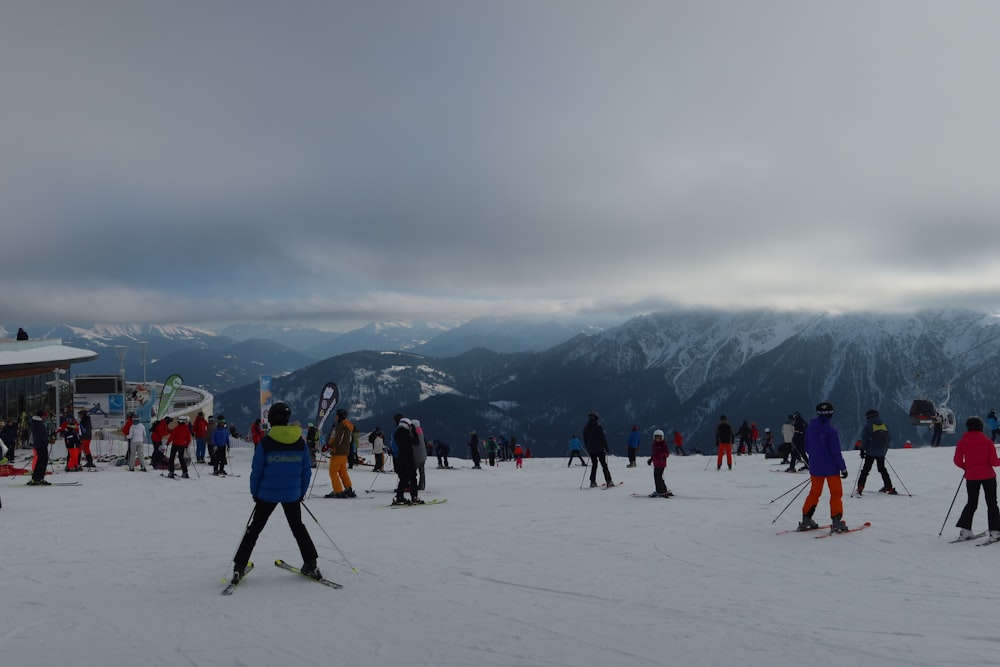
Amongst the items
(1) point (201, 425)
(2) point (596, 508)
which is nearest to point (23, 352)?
(1) point (201, 425)

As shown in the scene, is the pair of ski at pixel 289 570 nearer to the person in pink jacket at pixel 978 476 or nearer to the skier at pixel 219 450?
the person in pink jacket at pixel 978 476

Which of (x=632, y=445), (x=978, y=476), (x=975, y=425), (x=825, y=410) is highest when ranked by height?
(x=825, y=410)

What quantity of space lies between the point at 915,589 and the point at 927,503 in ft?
23.9

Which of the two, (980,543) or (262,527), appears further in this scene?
(980,543)

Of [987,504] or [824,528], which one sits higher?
[987,504]

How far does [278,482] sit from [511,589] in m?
2.79

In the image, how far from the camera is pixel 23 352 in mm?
38781

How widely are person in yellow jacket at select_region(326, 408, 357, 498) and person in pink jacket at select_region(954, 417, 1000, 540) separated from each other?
448 inches

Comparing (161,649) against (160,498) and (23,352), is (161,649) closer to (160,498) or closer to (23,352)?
(160,498)

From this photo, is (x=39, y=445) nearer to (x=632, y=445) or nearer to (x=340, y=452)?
(x=340, y=452)

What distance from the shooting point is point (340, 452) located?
15.6 meters

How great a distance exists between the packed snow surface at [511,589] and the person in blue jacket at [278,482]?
14.3 inches

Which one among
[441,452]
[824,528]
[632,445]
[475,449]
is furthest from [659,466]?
[441,452]

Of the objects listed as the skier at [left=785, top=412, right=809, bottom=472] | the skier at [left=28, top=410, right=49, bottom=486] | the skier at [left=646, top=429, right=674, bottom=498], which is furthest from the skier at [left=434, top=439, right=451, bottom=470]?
the skier at [left=28, top=410, right=49, bottom=486]
